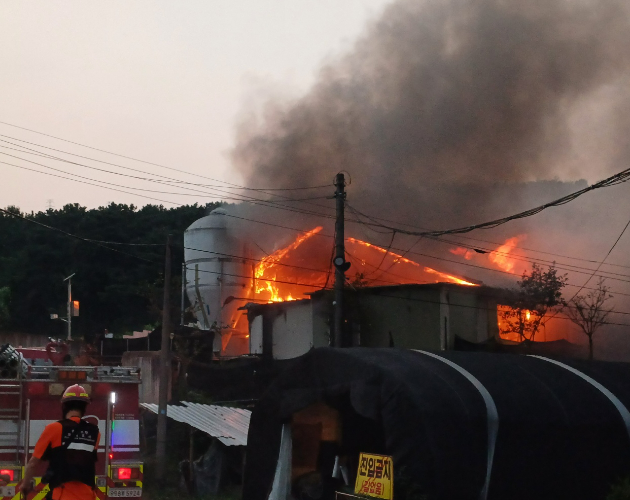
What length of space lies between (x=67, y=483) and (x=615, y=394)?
31.7 ft

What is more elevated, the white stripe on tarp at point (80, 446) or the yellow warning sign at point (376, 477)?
the white stripe on tarp at point (80, 446)

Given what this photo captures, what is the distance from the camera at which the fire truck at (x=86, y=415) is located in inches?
401

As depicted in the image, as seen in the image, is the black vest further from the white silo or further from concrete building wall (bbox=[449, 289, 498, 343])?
the white silo

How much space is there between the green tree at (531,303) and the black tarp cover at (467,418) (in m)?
20.7

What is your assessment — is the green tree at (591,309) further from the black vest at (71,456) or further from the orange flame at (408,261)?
the black vest at (71,456)

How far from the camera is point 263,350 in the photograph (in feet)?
127

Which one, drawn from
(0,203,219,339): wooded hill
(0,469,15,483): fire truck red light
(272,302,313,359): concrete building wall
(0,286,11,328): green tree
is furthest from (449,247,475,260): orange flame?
(0,286,11,328): green tree

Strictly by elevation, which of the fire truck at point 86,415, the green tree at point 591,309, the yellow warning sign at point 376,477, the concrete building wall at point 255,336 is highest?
the green tree at point 591,309

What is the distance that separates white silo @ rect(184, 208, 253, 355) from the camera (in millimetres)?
41688

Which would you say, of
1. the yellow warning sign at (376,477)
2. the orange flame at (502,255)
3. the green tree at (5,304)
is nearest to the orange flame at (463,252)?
the orange flame at (502,255)

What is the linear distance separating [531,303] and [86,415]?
2666 centimetres

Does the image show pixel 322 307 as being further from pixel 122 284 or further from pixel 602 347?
pixel 122 284

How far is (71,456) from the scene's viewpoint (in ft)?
20.5

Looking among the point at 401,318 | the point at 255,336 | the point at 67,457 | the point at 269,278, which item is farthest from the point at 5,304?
the point at 67,457
